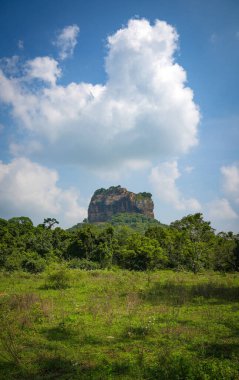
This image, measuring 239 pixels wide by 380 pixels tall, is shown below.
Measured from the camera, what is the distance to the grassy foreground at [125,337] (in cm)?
642

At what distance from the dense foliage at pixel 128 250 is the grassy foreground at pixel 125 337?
20136 millimetres

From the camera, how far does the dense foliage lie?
3622 cm

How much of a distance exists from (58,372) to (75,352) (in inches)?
48.3

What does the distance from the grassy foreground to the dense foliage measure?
66.1ft

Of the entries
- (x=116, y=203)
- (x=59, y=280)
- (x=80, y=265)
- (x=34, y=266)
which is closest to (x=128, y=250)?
(x=80, y=265)

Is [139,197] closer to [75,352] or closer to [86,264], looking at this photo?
[86,264]

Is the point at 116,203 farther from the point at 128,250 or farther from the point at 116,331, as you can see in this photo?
the point at 116,331

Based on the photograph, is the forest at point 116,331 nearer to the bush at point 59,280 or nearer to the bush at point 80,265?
the bush at point 59,280

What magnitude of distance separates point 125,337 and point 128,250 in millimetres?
31770

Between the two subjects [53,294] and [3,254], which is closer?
[53,294]

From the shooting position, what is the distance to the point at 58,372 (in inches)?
261

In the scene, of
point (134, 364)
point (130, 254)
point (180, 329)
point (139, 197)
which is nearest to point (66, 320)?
point (180, 329)

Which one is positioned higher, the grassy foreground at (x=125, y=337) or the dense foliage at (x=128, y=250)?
the dense foliage at (x=128, y=250)

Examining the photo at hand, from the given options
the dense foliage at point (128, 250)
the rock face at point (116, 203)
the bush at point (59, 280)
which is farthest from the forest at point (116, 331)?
the rock face at point (116, 203)
